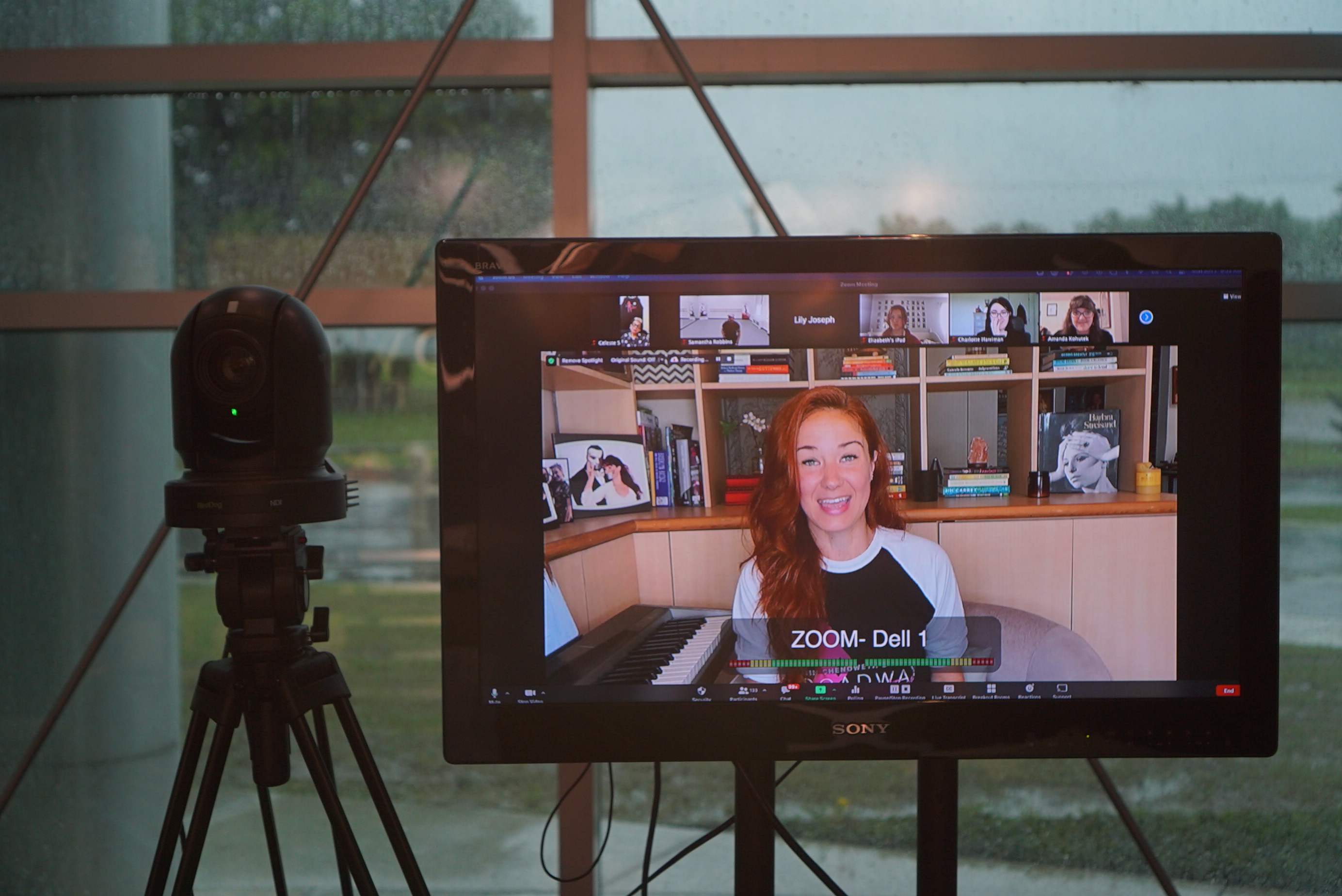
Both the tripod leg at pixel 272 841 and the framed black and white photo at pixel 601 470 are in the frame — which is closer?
the framed black and white photo at pixel 601 470

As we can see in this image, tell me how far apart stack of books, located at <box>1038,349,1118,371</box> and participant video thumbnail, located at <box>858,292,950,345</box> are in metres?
0.12

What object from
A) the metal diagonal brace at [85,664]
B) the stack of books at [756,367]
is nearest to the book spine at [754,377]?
the stack of books at [756,367]

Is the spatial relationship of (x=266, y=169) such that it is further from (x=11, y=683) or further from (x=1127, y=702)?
(x=1127, y=702)

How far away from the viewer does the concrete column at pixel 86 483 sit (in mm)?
1794

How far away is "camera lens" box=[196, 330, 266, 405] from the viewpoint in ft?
3.59

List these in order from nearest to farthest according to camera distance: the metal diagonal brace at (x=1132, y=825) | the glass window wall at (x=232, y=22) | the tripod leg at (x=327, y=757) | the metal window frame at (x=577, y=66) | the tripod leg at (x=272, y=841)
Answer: the tripod leg at (x=327, y=757)
the tripod leg at (x=272, y=841)
the metal diagonal brace at (x=1132, y=825)
the metal window frame at (x=577, y=66)
the glass window wall at (x=232, y=22)

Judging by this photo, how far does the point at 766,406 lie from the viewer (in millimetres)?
1073

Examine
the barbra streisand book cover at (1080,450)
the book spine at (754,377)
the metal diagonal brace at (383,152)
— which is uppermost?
the metal diagonal brace at (383,152)

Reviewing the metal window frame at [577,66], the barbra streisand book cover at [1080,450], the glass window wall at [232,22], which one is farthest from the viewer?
the glass window wall at [232,22]

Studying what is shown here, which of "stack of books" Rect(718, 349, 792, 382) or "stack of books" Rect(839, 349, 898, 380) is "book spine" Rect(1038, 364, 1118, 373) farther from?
"stack of books" Rect(718, 349, 792, 382)

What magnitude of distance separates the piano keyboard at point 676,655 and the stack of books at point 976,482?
1.04 ft

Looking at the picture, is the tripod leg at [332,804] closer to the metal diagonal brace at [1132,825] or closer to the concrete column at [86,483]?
the concrete column at [86,483]

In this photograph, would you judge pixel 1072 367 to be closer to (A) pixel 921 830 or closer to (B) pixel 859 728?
(B) pixel 859 728

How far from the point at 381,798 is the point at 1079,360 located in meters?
1.04
